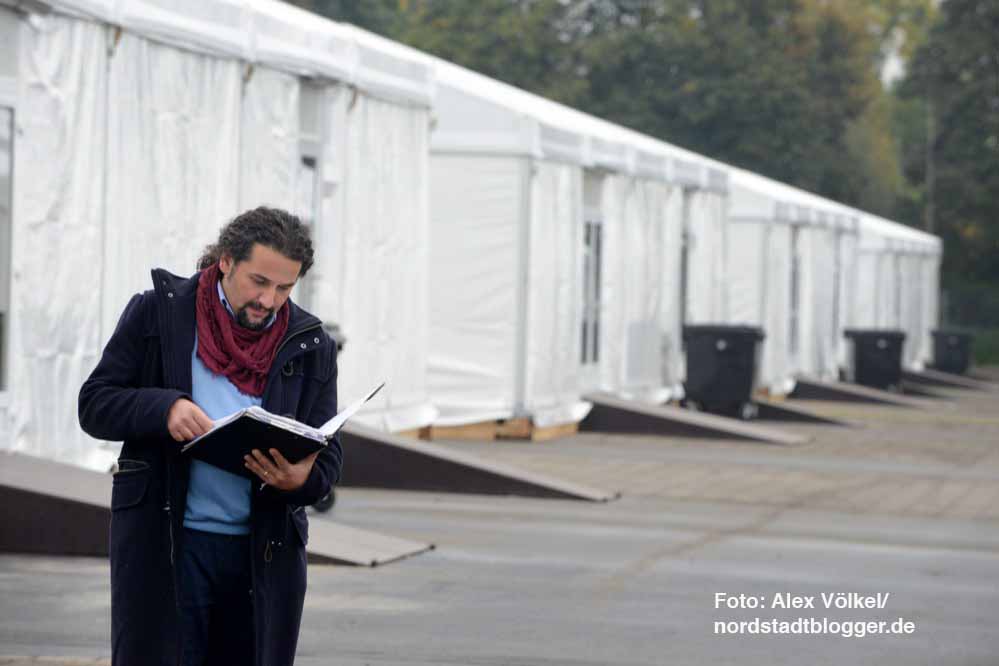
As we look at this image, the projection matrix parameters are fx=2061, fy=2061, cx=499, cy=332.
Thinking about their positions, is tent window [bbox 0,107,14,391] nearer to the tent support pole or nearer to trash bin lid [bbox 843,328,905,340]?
the tent support pole

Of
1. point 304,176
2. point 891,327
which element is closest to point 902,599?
point 304,176

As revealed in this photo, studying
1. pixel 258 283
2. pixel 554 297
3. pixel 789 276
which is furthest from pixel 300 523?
pixel 789 276

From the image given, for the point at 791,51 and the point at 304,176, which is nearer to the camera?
the point at 304,176

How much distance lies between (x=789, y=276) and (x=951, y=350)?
1600cm

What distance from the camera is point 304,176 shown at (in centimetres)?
1602

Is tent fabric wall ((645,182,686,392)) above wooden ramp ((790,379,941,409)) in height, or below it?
above

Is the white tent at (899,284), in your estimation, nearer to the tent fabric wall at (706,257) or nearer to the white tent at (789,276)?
the white tent at (789,276)

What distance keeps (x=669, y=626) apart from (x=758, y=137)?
5428 cm

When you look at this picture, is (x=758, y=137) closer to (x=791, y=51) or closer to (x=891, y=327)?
(x=791, y=51)

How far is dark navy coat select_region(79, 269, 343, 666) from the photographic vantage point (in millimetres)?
4871

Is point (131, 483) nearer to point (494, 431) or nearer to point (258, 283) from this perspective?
point (258, 283)

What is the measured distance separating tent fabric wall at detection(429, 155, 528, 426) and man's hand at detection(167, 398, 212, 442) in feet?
49.3

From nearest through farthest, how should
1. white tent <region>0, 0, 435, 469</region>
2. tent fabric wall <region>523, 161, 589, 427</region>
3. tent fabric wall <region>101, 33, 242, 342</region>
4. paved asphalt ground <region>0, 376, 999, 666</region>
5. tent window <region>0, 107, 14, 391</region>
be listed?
paved asphalt ground <region>0, 376, 999, 666</region>
tent window <region>0, 107, 14, 391</region>
white tent <region>0, 0, 435, 469</region>
tent fabric wall <region>101, 33, 242, 342</region>
tent fabric wall <region>523, 161, 589, 427</region>

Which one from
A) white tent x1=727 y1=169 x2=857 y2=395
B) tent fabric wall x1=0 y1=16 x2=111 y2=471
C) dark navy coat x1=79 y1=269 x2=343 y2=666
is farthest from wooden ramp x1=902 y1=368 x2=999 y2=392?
dark navy coat x1=79 y1=269 x2=343 y2=666
